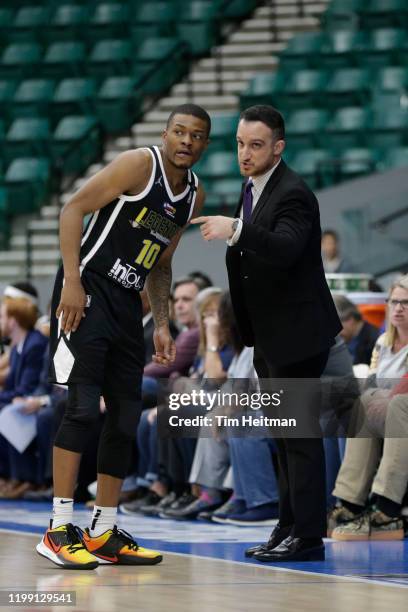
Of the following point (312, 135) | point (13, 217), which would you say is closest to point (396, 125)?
point (312, 135)

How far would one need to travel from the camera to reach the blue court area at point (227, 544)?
4.72 m

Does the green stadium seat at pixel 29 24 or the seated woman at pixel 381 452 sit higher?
the green stadium seat at pixel 29 24

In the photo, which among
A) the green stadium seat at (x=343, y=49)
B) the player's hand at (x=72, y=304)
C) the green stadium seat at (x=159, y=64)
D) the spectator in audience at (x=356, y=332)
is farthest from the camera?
the green stadium seat at (x=159, y=64)

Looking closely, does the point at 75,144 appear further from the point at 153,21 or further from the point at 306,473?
the point at 306,473

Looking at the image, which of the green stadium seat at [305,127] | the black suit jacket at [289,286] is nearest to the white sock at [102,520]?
the black suit jacket at [289,286]

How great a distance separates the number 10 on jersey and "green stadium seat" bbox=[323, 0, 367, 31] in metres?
9.96

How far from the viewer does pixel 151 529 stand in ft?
21.1

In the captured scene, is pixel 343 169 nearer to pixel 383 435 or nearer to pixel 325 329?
pixel 383 435

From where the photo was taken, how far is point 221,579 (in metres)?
4.44

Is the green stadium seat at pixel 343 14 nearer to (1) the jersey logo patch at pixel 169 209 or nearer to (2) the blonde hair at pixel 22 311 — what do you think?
(2) the blonde hair at pixel 22 311

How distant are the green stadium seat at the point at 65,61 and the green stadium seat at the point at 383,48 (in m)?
3.52

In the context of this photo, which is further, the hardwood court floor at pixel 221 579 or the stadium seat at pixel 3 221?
the stadium seat at pixel 3 221

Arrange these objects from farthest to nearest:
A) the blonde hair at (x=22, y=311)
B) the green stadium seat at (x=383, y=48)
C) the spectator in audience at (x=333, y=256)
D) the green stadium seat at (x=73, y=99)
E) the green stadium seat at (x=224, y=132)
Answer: the green stadium seat at (x=73, y=99) → the green stadium seat at (x=383, y=48) → the green stadium seat at (x=224, y=132) → the spectator in audience at (x=333, y=256) → the blonde hair at (x=22, y=311)

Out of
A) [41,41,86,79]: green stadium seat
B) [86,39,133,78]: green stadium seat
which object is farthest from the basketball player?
[41,41,86,79]: green stadium seat
